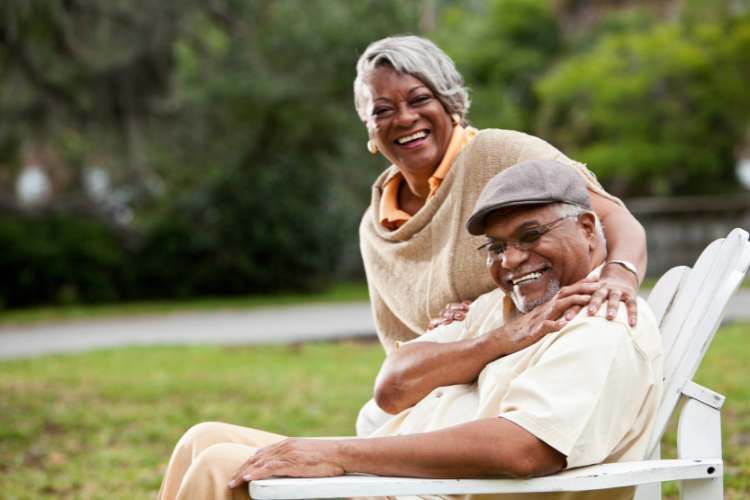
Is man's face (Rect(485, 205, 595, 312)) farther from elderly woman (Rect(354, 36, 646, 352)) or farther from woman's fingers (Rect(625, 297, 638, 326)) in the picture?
elderly woman (Rect(354, 36, 646, 352))

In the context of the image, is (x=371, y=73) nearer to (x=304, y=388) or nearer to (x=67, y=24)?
(x=304, y=388)

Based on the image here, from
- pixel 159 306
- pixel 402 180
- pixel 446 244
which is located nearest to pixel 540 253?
pixel 446 244

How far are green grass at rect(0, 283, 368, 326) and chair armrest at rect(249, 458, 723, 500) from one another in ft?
46.7

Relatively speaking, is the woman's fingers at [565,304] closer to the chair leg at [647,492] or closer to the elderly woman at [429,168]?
the elderly woman at [429,168]

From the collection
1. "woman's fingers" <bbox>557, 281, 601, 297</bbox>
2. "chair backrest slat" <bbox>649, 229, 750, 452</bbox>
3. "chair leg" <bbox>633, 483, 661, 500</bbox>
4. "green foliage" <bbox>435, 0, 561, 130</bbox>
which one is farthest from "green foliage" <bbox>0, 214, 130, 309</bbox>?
"woman's fingers" <bbox>557, 281, 601, 297</bbox>

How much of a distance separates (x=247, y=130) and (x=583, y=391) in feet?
57.4

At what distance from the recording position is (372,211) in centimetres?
386

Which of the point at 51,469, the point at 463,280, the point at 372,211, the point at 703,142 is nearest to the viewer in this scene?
the point at 463,280

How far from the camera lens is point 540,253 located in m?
2.75

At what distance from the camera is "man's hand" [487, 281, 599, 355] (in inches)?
104

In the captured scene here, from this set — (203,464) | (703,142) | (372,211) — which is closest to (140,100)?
(703,142)

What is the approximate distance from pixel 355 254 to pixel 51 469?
1519cm

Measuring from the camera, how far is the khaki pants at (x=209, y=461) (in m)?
2.63

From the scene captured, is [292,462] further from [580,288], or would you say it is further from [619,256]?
[619,256]
